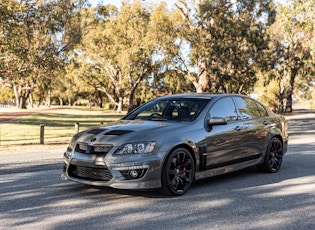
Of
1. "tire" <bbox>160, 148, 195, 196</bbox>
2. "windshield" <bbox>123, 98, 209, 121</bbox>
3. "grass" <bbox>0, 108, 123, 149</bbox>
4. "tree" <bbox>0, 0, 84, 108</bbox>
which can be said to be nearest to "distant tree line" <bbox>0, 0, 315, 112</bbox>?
"tree" <bbox>0, 0, 84, 108</bbox>

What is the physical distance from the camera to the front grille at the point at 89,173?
5918mm

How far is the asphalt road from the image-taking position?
16.4 feet

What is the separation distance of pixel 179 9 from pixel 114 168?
2359 cm

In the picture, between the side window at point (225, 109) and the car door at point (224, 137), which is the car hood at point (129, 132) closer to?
the car door at point (224, 137)

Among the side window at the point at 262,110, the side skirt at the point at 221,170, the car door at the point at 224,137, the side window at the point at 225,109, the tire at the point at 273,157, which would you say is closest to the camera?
the side skirt at the point at 221,170

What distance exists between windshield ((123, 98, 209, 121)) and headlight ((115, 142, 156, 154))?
1.10 m

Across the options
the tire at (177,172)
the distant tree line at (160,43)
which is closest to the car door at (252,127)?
the tire at (177,172)

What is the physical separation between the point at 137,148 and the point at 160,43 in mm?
23052

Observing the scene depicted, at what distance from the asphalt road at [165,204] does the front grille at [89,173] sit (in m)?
0.33

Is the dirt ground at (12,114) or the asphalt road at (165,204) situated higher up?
the dirt ground at (12,114)

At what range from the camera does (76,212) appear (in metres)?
5.43

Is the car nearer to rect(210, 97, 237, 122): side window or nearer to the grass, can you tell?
rect(210, 97, 237, 122): side window

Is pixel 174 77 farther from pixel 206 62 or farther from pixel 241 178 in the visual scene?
pixel 241 178

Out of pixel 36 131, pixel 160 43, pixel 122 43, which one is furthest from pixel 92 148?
pixel 122 43
